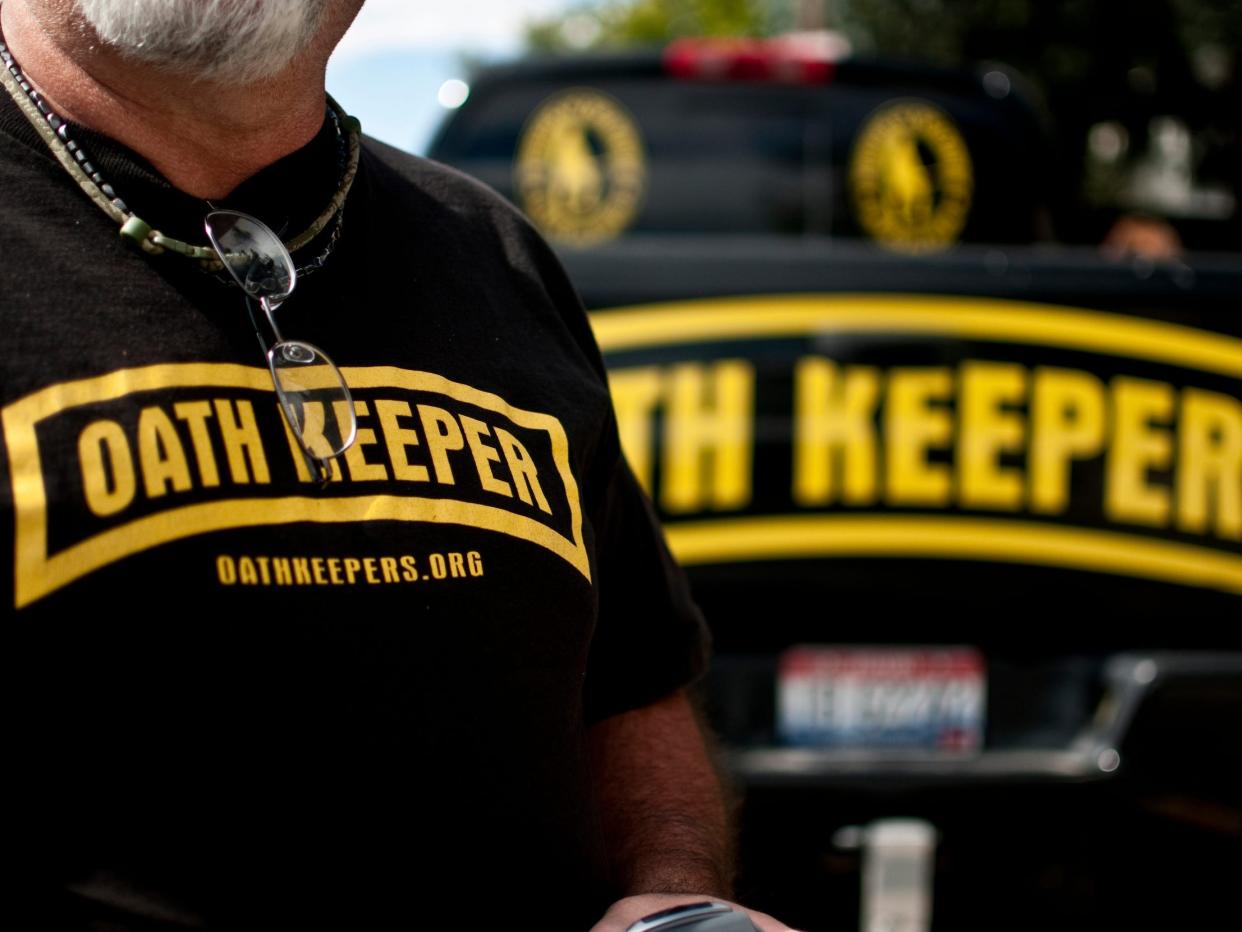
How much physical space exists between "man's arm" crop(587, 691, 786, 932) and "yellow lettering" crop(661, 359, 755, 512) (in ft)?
3.64

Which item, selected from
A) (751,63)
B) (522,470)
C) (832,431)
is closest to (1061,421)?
(832,431)

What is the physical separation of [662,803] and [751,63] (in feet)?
11.1

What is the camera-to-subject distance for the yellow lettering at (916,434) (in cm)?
270

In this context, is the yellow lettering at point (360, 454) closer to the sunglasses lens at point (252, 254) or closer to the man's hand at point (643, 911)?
the sunglasses lens at point (252, 254)

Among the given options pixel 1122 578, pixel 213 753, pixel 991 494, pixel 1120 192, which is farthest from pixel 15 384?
pixel 1120 192

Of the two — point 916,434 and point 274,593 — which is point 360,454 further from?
point 916,434

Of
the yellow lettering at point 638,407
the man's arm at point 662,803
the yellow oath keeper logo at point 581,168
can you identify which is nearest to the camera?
the man's arm at point 662,803

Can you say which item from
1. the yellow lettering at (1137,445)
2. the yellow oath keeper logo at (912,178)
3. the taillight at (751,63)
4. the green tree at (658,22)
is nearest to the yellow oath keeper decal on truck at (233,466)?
the yellow lettering at (1137,445)

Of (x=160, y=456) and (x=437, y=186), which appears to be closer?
(x=160, y=456)

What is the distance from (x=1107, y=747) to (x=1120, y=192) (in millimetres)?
19825

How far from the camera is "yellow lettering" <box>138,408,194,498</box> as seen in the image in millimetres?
1089

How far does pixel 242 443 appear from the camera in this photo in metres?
1.14

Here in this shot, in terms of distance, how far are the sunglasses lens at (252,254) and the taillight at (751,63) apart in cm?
352

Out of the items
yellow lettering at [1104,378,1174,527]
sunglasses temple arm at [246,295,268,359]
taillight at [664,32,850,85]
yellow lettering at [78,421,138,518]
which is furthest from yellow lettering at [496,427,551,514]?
taillight at [664,32,850,85]
